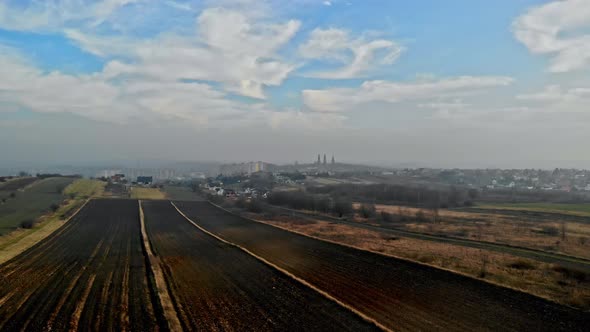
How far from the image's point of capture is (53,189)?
79.9 m

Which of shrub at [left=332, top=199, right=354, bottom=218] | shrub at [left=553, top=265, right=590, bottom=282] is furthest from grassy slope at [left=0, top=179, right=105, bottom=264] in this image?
shrub at [left=332, top=199, right=354, bottom=218]

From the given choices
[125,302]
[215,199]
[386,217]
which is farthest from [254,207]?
[125,302]

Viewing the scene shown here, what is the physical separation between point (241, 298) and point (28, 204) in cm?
5697

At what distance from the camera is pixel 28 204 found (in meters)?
56.0

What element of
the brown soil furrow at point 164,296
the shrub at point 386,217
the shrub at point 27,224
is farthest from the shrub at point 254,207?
the brown soil furrow at point 164,296

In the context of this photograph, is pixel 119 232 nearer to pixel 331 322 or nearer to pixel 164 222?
pixel 164 222

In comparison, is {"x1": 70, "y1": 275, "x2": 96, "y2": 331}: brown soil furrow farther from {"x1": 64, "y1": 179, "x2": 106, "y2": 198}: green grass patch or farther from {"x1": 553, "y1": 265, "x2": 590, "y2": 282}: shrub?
{"x1": 64, "y1": 179, "x2": 106, "y2": 198}: green grass patch

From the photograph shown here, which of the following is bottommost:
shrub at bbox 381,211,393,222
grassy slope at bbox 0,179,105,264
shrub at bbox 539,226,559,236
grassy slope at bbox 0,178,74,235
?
shrub at bbox 381,211,393,222

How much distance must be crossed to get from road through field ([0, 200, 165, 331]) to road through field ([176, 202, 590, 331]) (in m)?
7.71

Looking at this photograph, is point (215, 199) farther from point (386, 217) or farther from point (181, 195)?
point (386, 217)

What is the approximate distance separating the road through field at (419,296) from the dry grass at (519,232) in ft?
57.4

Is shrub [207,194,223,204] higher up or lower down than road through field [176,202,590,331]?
lower down

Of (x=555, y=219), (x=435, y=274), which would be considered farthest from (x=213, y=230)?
(x=555, y=219)

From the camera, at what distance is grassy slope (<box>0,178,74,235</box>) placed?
132 feet
